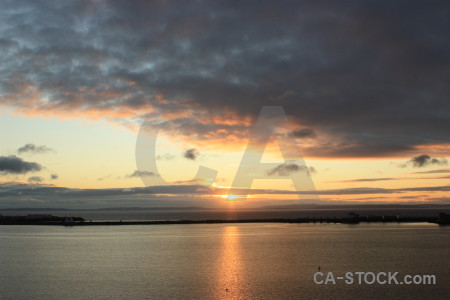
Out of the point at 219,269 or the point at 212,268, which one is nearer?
the point at 219,269

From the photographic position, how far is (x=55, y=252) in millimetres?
84375

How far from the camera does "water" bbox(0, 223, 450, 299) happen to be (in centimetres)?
4678

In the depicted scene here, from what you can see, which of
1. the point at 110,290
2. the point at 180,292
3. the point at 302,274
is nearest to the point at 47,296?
the point at 110,290

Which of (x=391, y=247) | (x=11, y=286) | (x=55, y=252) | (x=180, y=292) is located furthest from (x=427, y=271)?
(x=55, y=252)

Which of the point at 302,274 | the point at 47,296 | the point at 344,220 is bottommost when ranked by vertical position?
the point at 47,296

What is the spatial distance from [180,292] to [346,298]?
18.3 m

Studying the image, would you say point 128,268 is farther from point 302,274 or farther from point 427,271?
point 427,271

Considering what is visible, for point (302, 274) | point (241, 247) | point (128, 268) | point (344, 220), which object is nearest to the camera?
point (302, 274)

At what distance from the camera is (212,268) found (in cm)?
6438

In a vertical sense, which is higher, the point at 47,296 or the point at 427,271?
the point at 427,271

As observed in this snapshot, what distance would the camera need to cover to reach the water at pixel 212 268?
1842 inches

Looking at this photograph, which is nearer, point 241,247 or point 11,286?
point 11,286

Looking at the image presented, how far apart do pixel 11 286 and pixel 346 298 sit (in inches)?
1578

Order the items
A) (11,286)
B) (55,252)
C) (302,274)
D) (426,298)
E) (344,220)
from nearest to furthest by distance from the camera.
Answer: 1. (426,298)
2. (11,286)
3. (302,274)
4. (55,252)
5. (344,220)
